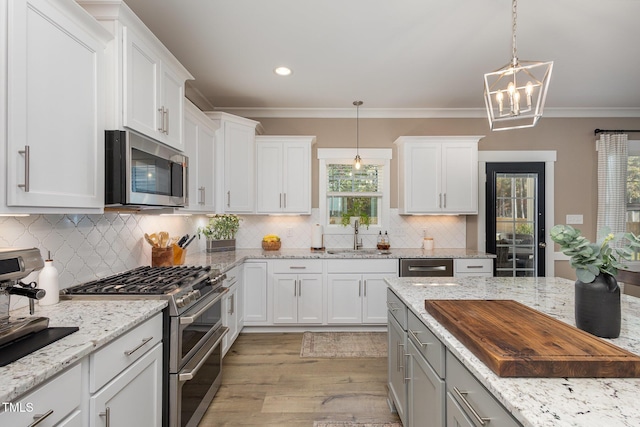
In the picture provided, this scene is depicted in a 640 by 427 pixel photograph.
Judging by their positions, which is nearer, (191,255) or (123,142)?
(123,142)

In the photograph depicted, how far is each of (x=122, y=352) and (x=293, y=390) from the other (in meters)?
1.55

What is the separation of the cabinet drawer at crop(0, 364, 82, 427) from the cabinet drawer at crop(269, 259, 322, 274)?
259cm

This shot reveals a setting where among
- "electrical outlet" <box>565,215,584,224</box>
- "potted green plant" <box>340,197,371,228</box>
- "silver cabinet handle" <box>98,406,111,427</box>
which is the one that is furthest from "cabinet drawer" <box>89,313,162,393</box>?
"electrical outlet" <box>565,215,584,224</box>

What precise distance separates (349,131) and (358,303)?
2178 mm

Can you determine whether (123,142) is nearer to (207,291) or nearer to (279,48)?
(207,291)

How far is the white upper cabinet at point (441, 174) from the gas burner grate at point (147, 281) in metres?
2.62

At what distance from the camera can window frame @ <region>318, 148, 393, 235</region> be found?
4.33 metres

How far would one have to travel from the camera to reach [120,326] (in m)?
1.34

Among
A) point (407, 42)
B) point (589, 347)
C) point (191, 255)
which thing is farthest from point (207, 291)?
point (407, 42)

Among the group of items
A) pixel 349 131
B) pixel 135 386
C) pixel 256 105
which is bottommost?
pixel 135 386

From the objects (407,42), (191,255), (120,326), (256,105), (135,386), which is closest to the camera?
(120,326)

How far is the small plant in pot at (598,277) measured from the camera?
1152mm

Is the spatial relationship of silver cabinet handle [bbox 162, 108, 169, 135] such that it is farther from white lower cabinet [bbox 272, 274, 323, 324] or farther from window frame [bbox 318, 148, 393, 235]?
window frame [bbox 318, 148, 393, 235]

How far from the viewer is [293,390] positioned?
8.35 ft
